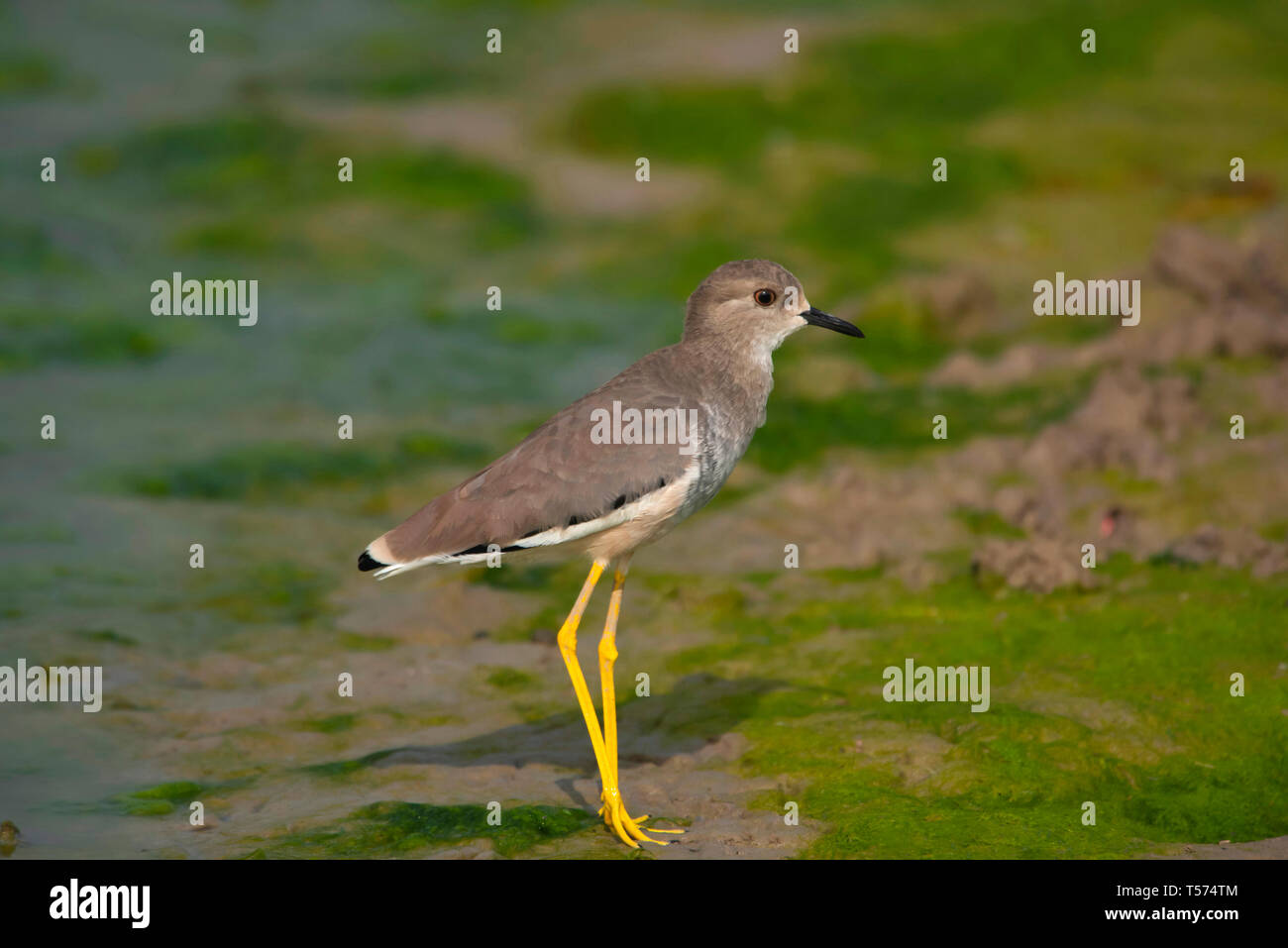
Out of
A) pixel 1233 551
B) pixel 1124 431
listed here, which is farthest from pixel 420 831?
pixel 1124 431

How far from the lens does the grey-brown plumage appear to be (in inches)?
247

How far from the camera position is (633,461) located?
6312 mm

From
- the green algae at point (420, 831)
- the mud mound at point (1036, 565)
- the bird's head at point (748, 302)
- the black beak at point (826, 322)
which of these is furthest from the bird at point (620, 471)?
the mud mound at point (1036, 565)

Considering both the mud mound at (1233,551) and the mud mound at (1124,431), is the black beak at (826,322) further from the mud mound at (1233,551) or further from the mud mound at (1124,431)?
the mud mound at (1124,431)

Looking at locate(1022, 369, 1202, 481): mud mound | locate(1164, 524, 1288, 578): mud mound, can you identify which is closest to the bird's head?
locate(1164, 524, 1288, 578): mud mound

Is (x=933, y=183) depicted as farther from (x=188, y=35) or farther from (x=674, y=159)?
(x=188, y=35)

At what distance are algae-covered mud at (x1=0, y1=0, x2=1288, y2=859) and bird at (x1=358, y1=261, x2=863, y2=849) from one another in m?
1.01

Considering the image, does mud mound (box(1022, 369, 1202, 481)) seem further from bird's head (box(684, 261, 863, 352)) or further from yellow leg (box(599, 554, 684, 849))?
yellow leg (box(599, 554, 684, 849))

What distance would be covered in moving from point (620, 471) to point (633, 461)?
2.7 inches

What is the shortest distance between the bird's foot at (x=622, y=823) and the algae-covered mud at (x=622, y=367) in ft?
0.43

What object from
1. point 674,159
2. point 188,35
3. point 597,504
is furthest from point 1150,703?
point 188,35

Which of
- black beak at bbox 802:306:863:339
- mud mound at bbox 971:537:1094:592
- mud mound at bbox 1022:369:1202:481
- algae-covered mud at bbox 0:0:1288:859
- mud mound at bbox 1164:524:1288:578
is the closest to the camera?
algae-covered mud at bbox 0:0:1288:859

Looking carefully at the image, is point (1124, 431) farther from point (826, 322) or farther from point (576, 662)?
point (576, 662)

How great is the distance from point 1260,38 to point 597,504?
1632 centimetres
